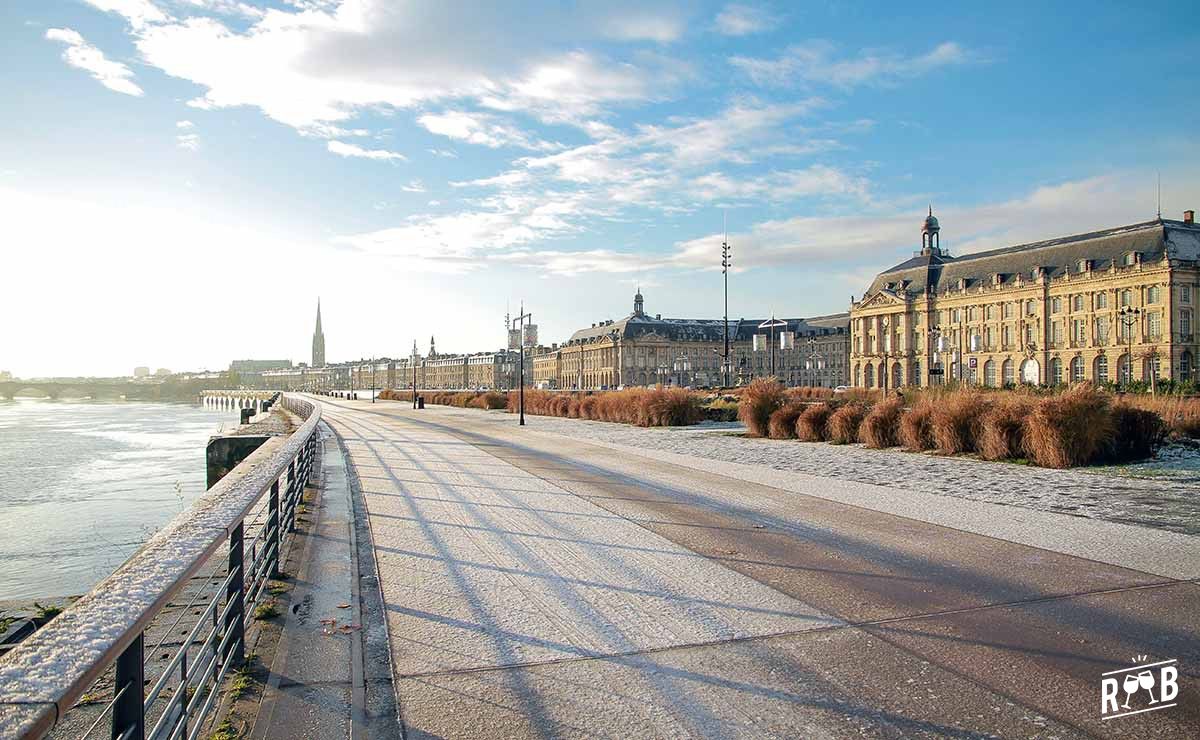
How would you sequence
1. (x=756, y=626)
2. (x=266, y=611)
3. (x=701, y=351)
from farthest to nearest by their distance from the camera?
(x=701, y=351) < (x=266, y=611) < (x=756, y=626)

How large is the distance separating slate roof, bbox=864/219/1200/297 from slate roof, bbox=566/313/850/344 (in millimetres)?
27527

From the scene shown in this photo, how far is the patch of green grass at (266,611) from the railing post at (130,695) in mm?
3214

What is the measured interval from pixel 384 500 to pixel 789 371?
443 ft

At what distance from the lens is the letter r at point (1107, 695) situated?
4.14m

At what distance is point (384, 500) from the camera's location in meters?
11.7

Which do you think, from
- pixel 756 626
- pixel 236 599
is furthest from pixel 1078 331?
pixel 236 599

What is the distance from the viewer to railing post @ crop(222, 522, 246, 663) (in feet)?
14.5

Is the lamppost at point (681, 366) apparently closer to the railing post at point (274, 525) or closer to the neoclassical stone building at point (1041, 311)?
the neoclassical stone building at point (1041, 311)

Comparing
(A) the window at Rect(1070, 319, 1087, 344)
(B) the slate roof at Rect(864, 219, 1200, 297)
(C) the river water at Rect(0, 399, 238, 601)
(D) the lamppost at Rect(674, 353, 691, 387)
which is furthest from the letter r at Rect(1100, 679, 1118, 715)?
(A) the window at Rect(1070, 319, 1087, 344)

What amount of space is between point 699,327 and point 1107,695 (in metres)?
149

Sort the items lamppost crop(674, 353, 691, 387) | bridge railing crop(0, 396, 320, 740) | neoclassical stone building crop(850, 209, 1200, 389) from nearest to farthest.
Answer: bridge railing crop(0, 396, 320, 740) → neoclassical stone building crop(850, 209, 1200, 389) → lamppost crop(674, 353, 691, 387)

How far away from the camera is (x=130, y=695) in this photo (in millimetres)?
2496

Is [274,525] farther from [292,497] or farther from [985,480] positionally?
[985,480]

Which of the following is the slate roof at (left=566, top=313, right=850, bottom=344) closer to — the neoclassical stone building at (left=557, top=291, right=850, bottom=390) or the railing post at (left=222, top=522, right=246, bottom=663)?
the neoclassical stone building at (left=557, top=291, right=850, bottom=390)
